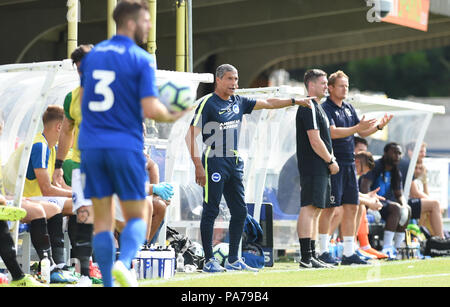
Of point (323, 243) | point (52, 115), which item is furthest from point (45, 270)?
point (323, 243)

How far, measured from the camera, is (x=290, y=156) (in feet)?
44.2

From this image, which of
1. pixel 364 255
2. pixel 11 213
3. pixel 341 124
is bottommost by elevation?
pixel 364 255

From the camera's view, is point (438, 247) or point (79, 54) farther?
point (438, 247)

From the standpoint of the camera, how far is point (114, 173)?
6.44 metres

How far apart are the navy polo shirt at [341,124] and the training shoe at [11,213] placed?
4457 millimetres

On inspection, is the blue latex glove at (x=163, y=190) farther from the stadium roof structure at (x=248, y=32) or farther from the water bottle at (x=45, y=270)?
the stadium roof structure at (x=248, y=32)

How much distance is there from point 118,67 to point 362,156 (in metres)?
7.76

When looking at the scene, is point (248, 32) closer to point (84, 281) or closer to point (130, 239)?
point (84, 281)

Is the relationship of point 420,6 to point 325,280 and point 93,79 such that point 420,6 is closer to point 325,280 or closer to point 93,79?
point 325,280

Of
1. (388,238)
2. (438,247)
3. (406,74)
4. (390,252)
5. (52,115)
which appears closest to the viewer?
(52,115)

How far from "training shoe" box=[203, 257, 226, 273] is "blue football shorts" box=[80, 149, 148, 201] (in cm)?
394

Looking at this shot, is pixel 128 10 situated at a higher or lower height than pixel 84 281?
higher

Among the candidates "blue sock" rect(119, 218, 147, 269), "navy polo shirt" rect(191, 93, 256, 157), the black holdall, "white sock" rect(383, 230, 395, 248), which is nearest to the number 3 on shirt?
"blue sock" rect(119, 218, 147, 269)

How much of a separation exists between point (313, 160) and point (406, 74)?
58.5 meters
